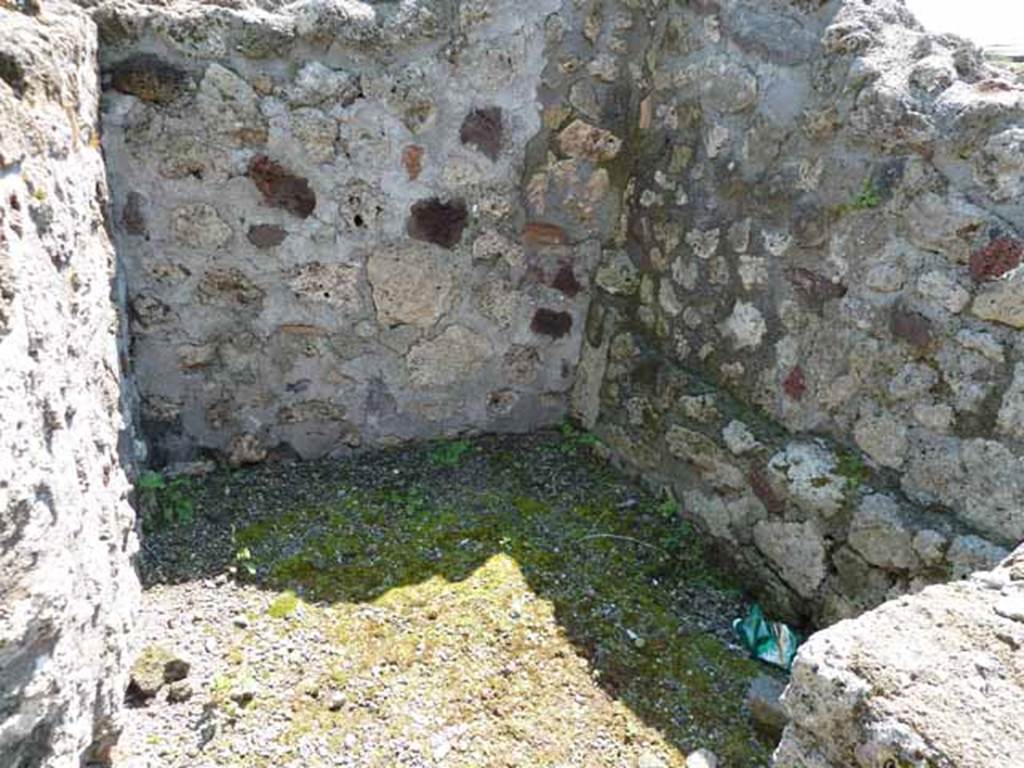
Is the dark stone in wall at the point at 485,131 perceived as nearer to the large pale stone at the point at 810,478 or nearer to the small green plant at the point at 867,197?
the small green plant at the point at 867,197

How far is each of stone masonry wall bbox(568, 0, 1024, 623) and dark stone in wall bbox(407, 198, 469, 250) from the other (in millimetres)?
645

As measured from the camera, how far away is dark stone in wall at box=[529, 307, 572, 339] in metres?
3.32

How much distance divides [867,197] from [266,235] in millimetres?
1923

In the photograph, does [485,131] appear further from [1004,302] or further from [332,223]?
[1004,302]

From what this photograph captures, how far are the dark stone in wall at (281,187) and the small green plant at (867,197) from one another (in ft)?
5.72

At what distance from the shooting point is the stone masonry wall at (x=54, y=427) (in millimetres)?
1349

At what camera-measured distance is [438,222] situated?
3041mm

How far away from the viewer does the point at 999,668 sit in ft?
3.88

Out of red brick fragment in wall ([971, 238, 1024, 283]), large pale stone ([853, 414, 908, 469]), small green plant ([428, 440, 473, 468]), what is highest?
red brick fragment in wall ([971, 238, 1024, 283])

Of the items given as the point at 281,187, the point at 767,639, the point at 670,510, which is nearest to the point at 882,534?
the point at 767,639

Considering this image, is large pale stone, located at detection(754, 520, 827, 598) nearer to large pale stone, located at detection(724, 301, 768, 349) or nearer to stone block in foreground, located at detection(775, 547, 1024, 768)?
large pale stone, located at detection(724, 301, 768, 349)

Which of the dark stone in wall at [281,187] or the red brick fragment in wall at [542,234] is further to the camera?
the red brick fragment in wall at [542,234]

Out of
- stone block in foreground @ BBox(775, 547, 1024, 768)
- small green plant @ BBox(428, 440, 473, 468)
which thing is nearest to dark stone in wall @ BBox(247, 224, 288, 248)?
small green plant @ BBox(428, 440, 473, 468)

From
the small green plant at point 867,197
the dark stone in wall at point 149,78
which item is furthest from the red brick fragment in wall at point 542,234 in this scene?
the dark stone in wall at point 149,78
